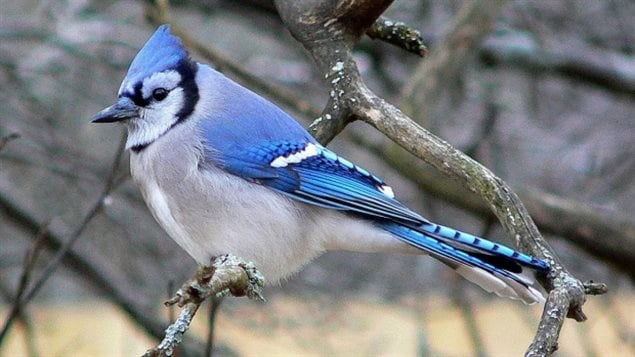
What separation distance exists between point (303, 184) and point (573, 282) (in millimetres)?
755

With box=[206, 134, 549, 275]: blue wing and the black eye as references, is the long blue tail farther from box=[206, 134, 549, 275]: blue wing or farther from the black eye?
the black eye

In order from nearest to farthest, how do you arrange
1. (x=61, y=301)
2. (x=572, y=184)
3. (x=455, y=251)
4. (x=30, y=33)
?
(x=455, y=251)
(x=30, y=33)
(x=572, y=184)
(x=61, y=301)

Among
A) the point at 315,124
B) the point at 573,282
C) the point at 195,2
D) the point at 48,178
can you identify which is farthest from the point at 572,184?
the point at 573,282

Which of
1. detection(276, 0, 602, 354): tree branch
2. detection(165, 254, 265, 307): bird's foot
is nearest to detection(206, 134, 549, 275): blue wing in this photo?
detection(276, 0, 602, 354): tree branch

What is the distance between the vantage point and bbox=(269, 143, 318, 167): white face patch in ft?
6.98

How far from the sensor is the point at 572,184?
403 cm

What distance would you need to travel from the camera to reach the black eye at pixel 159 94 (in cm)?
214

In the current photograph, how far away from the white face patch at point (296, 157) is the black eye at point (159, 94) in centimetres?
27

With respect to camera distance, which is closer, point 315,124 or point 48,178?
point 315,124

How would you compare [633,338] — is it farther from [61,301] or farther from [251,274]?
[61,301]

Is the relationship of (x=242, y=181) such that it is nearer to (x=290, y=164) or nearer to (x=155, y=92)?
(x=290, y=164)

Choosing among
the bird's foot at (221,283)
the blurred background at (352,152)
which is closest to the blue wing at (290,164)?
the bird's foot at (221,283)

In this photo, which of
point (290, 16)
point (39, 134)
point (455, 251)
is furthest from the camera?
point (39, 134)

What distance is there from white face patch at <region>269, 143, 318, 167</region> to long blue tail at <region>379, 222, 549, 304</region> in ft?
Result: 0.83
